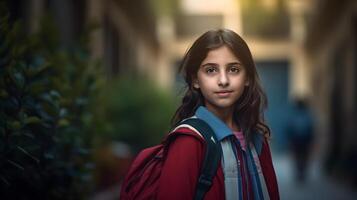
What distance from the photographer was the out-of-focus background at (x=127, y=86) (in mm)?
3523

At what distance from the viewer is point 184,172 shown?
2.33 meters

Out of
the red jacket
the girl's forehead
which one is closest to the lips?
the girl's forehead

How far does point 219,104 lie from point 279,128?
25.9 meters

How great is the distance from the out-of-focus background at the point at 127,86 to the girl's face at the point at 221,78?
0.81ft

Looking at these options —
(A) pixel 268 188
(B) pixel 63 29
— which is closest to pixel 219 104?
(A) pixel 268 188

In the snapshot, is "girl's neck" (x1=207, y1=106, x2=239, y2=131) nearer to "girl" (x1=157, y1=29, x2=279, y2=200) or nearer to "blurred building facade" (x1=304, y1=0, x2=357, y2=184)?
"girl" (x1=157, y1=29, x2=279, y2=200)

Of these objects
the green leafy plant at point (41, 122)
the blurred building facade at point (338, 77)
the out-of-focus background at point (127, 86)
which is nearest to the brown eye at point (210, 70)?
the out-of-focus background at point (127, 86)

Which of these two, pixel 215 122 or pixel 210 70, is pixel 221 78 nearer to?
pixel 210 70

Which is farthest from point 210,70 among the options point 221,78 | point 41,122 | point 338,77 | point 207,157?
point 338,77

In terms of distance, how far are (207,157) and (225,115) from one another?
30cm

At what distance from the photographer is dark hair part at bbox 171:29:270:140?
2557 millimetres

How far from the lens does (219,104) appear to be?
2.56 m

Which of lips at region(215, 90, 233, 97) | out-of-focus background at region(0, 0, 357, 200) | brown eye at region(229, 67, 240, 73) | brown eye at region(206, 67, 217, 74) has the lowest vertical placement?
out-of-focus background at region(0, 0, 357, 200)

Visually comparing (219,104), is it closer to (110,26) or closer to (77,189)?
(77,189)
